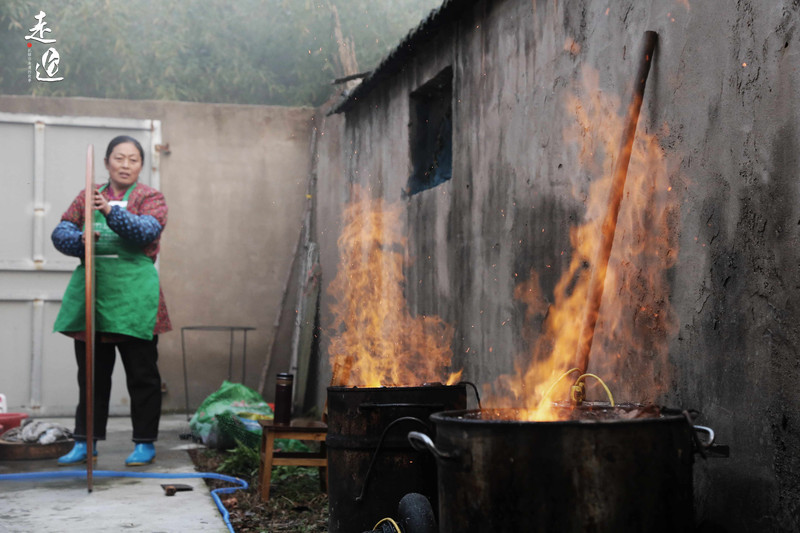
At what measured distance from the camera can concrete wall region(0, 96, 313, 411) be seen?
8820 millimetres

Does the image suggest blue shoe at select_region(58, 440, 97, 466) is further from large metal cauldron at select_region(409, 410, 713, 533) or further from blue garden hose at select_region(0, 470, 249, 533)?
large metal cauldron at select_region(409, 410, 713, 533)

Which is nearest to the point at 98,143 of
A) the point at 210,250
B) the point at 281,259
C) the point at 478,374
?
the point at 210,250

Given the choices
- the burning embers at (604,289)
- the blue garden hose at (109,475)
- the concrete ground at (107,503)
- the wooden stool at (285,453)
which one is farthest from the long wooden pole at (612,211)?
the blue garden hose at (109,475)

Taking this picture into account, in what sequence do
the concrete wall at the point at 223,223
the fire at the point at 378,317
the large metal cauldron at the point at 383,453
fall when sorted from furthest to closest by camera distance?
the concrete wall at the point at 223,223, the fire at the point at 378,317, the large metal cauldron at the point at 383,453

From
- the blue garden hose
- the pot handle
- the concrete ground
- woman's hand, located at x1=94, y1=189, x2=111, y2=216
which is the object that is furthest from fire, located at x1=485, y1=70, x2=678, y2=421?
woman's hand, located at x1=94, y1=189, x2=111, y2=216

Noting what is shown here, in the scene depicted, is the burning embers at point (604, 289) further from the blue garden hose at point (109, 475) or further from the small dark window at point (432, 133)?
the small dark window at point (432, 133)

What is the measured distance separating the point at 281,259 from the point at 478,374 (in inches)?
202

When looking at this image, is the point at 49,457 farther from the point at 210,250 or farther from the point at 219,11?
the point at 219,11

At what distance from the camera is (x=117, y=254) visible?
566cm

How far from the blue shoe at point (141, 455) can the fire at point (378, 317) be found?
139cm

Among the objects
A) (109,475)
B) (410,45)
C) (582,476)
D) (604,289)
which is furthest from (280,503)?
(410,45)

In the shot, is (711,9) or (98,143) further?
(98,143)

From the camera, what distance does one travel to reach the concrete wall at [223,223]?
8820mm

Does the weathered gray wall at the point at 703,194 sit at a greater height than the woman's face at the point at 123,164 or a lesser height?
lesser
